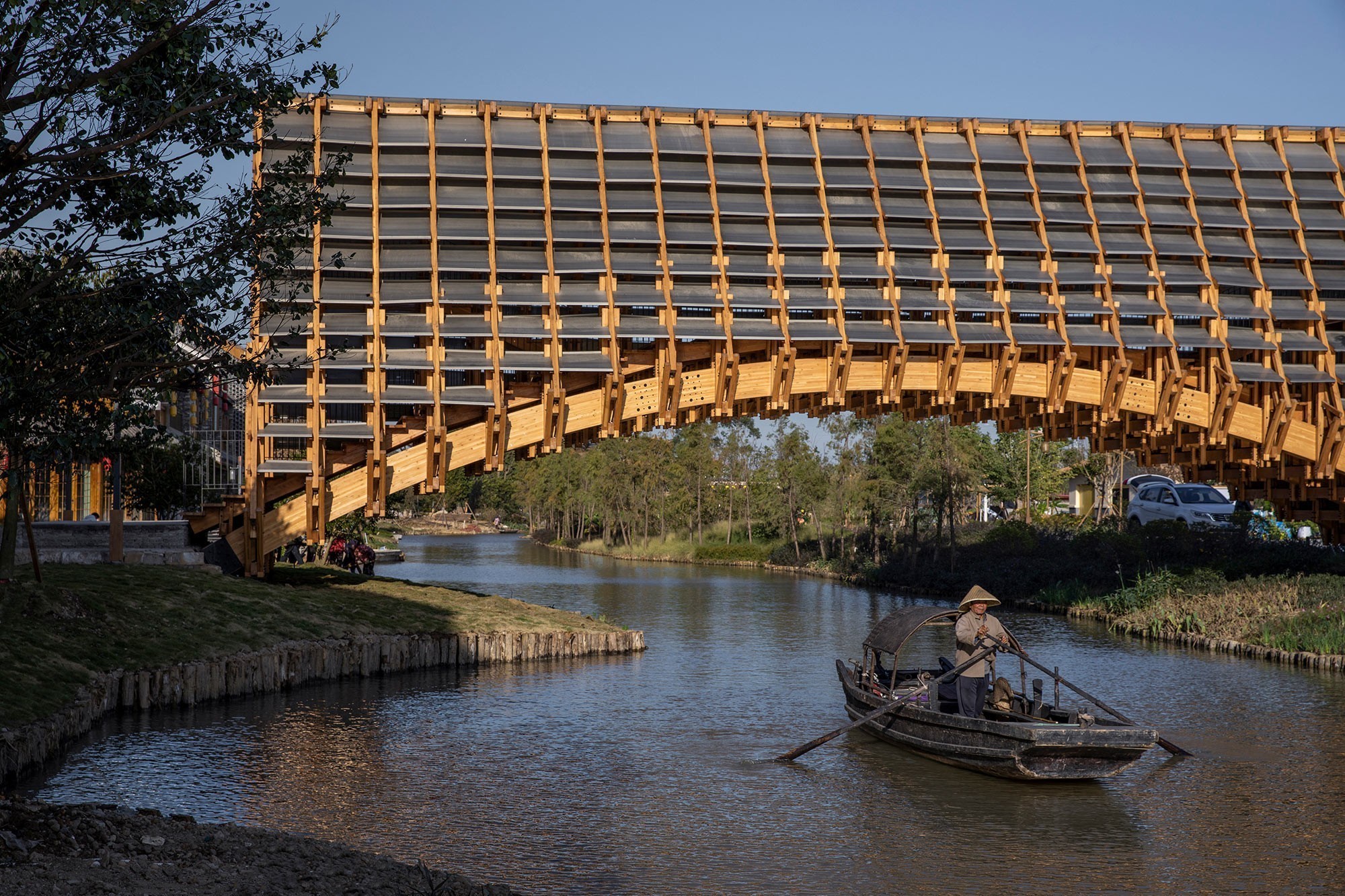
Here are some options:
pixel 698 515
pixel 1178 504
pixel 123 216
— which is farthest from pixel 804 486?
pixel 123 216

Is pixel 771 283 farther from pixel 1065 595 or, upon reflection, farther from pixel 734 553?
pixel 734 553

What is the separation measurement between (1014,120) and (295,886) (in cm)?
3038

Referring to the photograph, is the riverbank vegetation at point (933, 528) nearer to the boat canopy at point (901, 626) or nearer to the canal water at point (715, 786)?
the canal water at point (715, 786)

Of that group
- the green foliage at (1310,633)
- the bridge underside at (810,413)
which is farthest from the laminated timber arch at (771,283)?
the green foliage at (1310,633)

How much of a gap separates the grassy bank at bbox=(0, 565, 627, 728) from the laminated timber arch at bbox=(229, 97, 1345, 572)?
2835mm

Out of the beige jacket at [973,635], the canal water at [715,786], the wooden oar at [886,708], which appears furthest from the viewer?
the beige jacket at [973,635]

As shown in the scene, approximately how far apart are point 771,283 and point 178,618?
1599cm

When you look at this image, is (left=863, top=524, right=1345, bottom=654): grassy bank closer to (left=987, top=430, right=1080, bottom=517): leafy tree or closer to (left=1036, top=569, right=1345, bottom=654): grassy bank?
(left=1036, top=569, right=1345, bottom=654): grassy bank

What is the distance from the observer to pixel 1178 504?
5119 cm

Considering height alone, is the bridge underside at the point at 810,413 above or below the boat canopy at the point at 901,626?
above

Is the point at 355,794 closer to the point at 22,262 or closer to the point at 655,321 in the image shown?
the point at 22,262

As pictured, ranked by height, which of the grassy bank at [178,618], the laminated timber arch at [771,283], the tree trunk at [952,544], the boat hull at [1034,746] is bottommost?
the boat hull at [1034,746]

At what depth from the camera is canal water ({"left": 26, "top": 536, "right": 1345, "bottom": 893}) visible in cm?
1500

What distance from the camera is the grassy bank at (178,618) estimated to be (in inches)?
833
